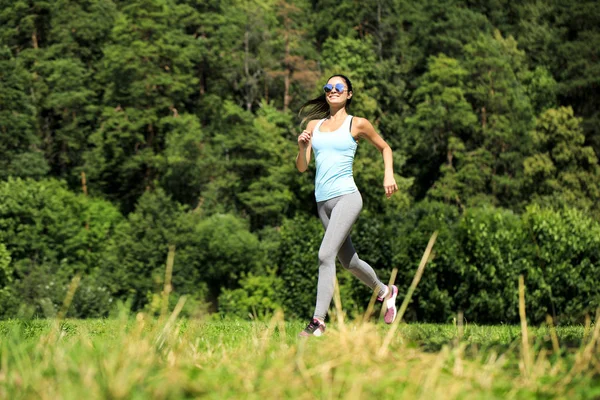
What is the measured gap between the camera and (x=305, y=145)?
309 inches

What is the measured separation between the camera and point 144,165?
2178 inches

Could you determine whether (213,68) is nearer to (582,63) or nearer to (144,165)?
(144,165)

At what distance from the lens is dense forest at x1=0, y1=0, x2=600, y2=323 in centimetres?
4497

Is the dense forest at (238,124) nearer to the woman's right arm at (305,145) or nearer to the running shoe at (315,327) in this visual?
the woman's right arm at (305,145)

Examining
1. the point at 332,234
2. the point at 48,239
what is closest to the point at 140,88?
the point at 48,239

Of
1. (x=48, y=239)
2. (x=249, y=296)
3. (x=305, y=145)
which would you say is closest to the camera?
(x=305, y=145)

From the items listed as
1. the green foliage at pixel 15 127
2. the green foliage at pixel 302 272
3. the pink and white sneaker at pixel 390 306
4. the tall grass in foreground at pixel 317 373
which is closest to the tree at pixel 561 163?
the green foliage at pixel 302 272

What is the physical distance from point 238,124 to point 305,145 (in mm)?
46320

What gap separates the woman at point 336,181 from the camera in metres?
7.18

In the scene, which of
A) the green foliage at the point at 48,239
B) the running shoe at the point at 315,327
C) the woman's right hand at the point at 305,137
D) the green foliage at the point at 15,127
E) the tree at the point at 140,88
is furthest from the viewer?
the tree at the point at 140,88

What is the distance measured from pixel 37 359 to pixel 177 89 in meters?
50.1

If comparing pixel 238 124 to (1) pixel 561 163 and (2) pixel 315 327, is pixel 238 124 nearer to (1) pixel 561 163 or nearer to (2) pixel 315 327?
(1) pixel 561 163

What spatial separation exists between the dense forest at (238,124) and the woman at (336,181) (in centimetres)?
3005

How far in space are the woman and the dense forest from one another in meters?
30.1
